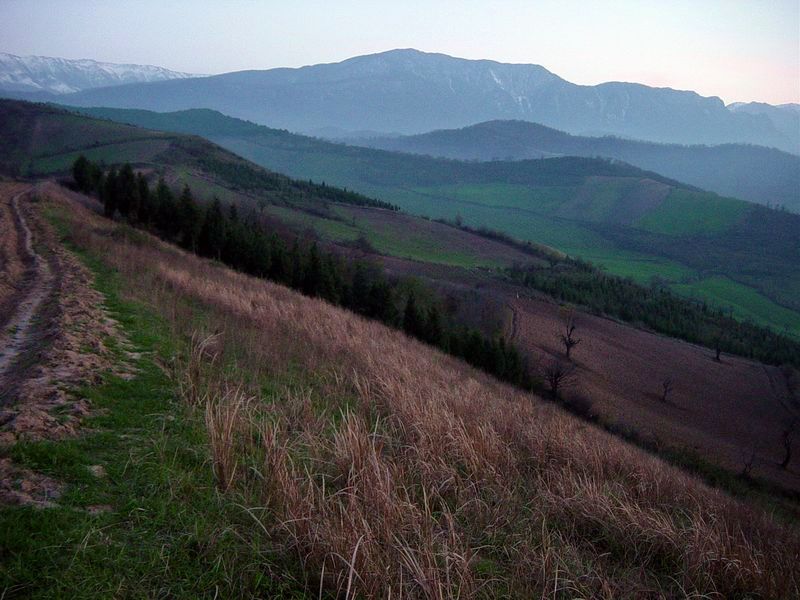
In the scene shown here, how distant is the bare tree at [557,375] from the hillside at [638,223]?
61943 mm

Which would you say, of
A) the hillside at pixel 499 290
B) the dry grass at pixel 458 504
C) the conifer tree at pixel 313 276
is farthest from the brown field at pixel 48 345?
the hillside at pixel 499 290

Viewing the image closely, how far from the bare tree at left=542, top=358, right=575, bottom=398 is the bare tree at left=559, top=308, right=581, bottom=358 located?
274 cm

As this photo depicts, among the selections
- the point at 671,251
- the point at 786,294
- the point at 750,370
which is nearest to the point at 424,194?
the point at 671,251

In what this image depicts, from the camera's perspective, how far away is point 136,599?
302 centimetres

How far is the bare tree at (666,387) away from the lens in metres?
42.0

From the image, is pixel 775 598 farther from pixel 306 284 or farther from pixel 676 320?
pixel 676 320

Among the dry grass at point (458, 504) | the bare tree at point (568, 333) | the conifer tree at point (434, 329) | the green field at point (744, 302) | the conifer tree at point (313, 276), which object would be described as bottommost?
the green field at point (744, 302)

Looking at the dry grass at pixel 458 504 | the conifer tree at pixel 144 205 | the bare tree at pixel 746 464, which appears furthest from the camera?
the conifer tree at pixel 144 205

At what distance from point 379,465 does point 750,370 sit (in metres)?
62.2

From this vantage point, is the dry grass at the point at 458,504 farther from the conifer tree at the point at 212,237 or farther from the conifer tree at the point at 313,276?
the conifer tree at the point at 212,237

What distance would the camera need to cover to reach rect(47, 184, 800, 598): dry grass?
11.6 ft

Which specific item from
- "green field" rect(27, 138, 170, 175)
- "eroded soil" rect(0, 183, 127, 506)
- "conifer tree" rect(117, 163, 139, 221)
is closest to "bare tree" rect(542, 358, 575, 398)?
"eroded soil" rect(0, 183, 127, 506)

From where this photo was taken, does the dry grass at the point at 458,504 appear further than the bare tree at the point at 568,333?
No

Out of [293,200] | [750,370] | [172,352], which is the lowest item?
[750,370]
